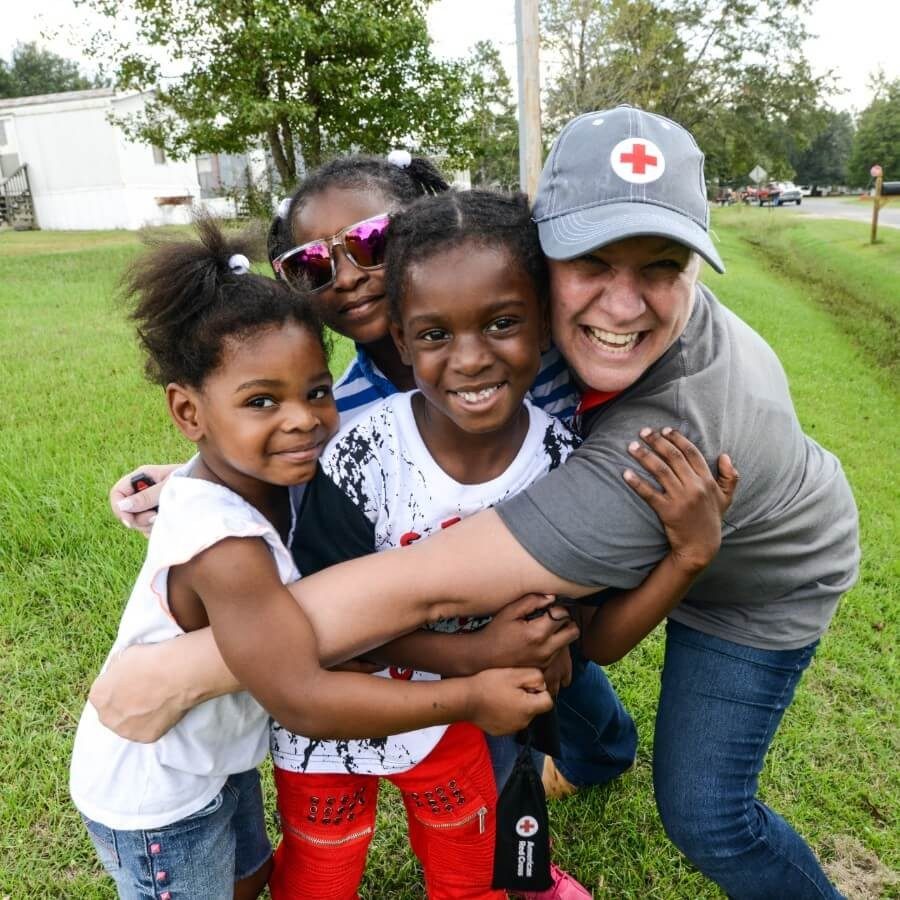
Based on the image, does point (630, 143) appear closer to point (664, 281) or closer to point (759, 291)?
point (664, 281)

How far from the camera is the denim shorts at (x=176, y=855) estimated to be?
165 centimetres

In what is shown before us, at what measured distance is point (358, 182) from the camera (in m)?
2.12

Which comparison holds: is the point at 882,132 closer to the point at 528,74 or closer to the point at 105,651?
the point at 528,74

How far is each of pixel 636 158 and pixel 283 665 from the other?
122cm

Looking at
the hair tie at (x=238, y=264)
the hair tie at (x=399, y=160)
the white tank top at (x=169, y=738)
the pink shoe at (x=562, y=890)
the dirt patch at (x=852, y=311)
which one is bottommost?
the dirt patch at (x=852, y=311)

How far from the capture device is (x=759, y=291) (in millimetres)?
13766

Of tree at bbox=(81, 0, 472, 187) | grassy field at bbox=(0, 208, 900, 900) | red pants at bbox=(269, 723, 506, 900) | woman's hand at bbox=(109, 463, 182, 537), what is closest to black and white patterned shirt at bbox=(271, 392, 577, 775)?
red pants at bbox=(269, 723, 506, 900)

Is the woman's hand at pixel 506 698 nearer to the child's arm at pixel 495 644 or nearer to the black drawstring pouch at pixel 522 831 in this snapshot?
the child's arm at pixel 495 644

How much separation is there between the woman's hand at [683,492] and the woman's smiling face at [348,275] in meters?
0.79

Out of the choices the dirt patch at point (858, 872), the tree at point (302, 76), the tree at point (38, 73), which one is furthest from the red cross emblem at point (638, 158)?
the tree at point (38, 73)

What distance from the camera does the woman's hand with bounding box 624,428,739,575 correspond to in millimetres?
1499

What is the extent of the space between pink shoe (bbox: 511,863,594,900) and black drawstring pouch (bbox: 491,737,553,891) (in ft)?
1.80

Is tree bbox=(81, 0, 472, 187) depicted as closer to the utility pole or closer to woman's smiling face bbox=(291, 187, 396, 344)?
the utility pole

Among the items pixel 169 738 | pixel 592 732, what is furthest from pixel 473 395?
pixel 592 732
